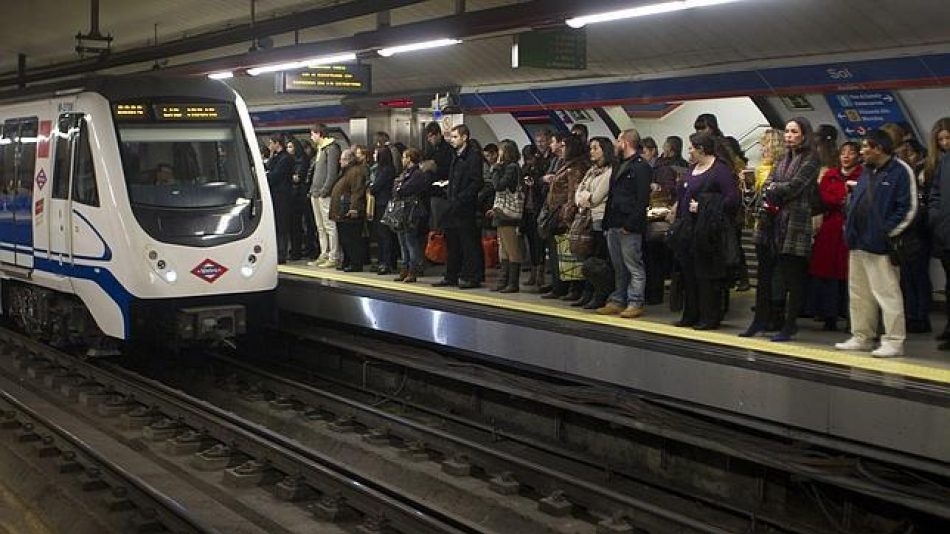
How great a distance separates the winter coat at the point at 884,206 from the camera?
23.0 ft

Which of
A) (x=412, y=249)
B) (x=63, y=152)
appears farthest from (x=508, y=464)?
(x=63, y=152)

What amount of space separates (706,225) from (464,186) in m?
3.47

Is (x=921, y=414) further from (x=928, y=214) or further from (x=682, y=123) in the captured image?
(x=682, y=123)

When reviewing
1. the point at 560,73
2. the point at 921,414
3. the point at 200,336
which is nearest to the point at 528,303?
the point at 200,336

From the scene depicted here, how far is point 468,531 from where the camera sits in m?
6.47

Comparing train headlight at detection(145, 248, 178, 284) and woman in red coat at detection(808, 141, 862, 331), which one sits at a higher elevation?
woman in red coat at detection(808, 141, 862, 331)

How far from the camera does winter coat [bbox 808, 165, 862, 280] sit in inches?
313

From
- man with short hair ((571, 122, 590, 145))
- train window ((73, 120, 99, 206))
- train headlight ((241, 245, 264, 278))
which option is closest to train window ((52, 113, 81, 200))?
train window ((73, 120, 99, 206))

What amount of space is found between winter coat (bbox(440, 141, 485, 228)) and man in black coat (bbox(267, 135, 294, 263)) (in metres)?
4.12

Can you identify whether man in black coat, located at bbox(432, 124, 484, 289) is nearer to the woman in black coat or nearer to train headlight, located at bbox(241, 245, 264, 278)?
the woman in black coat

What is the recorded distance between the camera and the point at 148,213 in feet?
32.5

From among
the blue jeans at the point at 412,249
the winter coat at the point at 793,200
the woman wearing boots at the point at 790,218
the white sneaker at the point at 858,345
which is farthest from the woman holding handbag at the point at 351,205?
the white sneaker at the point at 858,345

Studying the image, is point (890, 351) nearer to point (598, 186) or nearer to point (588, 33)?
point (598, 186)

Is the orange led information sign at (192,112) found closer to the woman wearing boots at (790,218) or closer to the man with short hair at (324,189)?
the man with short hair at (324,189)
